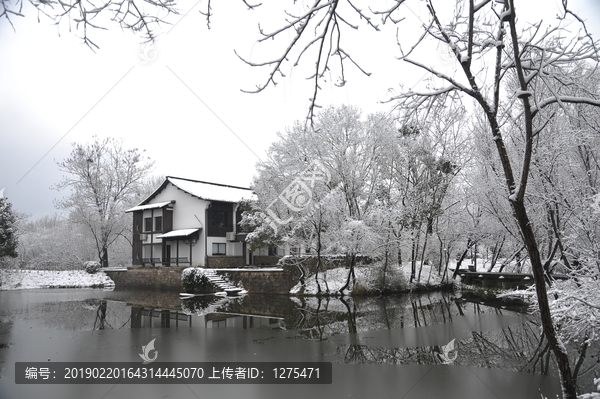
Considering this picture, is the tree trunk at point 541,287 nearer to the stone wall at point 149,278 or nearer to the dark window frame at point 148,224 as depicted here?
the stone wall at point 149,278

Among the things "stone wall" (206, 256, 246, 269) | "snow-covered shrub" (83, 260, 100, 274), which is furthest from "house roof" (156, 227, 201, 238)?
"snow-covered shrub" (83, 260, 100, 274)

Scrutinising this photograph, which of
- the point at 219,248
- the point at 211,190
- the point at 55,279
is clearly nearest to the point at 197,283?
the point at 219,248

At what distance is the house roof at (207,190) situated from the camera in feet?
85.1

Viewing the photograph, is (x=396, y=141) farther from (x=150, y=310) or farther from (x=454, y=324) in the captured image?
(x=150, y=310)

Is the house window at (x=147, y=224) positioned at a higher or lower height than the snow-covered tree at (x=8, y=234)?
higher

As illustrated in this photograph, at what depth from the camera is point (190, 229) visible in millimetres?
25625

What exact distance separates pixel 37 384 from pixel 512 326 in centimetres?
1021

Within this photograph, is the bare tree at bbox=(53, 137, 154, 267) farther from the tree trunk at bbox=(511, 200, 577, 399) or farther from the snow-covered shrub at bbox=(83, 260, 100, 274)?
the tree trunk at bbox=(511, 200, 577, 399)

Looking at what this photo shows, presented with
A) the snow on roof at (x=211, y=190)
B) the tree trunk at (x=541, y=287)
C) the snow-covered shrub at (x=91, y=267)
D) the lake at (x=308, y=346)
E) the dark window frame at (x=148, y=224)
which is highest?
the snow on roof at (x=211, y=190)

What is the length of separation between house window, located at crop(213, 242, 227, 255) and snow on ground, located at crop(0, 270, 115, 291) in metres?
8.34

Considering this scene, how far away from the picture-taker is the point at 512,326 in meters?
9.48

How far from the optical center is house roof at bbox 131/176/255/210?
1021 inches

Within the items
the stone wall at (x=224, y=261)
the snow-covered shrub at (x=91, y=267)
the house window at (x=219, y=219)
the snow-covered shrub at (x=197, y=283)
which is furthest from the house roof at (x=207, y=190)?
the snow-covered shrub at (x=197, y=283)

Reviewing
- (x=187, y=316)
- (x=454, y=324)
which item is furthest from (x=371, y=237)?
(x=187, y=316)
